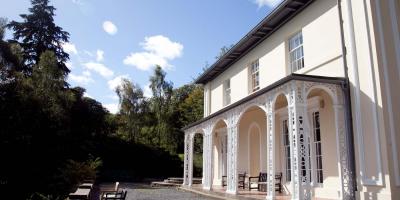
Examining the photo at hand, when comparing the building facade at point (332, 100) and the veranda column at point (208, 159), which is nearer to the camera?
the building facade at point (332, 100)

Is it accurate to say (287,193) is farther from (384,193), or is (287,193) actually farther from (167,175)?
(167,175)

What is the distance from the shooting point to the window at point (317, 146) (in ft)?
34.5

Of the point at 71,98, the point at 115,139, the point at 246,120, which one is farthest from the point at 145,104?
the point at 246,120

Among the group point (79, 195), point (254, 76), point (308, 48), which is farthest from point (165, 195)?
point (79, 195)

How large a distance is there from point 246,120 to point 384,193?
8.36 m

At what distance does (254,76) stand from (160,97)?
81.0ft

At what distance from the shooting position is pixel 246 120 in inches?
628

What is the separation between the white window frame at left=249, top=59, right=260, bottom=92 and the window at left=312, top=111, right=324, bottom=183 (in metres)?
4.22

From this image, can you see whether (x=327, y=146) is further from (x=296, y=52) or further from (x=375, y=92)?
(x=296, y=52)

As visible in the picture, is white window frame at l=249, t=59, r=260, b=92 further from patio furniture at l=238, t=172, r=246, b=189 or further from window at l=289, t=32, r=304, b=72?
patio furniture at l=238, t=172, r=246, b=189

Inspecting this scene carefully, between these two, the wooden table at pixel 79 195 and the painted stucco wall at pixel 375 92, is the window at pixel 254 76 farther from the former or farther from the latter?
the wooden table at pixel 79 195

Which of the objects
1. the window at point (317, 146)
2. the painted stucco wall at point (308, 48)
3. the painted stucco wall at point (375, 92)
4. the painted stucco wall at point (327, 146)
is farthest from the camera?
the window at point (317, 146)

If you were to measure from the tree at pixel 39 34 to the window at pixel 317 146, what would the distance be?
947 inches

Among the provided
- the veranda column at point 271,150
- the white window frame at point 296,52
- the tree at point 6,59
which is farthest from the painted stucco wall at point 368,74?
the tree at point 6,59
